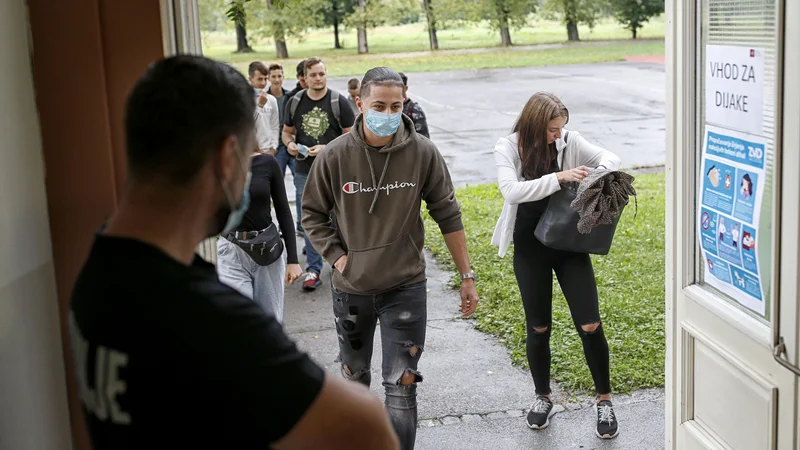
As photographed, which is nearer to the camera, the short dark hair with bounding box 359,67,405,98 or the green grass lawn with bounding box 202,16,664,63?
the short dark hair with bounding box 359,67,405,98

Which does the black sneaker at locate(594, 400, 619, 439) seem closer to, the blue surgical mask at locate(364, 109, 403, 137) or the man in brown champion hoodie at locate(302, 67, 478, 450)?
the man in brown champion hoodie at locate(302, 67, 478, 450)

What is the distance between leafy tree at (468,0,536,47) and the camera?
46688 millimetres

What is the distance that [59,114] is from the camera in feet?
9.48

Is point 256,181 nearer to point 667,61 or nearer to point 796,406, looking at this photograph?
point 667,61

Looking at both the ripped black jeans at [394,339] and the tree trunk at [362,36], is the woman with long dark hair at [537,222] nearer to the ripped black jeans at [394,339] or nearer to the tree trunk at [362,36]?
the ripped black jeans at [394,339]

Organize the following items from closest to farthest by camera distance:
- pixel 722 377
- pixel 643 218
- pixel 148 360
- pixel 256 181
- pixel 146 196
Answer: pixel 148 360 → pixel 146 196 → pixel 722 377 → pixel 256 181 → pixel 643 218

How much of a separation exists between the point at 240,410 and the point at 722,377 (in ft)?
9.54

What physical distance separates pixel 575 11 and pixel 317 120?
3992 cm

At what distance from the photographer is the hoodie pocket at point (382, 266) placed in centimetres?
474

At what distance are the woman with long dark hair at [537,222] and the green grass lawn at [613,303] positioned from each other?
0.86 m

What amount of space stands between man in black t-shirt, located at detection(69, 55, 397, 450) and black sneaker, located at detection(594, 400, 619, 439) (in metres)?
4.07

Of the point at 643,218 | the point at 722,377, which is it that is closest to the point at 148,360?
the point at 722,377

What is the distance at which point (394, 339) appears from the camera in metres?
4.81

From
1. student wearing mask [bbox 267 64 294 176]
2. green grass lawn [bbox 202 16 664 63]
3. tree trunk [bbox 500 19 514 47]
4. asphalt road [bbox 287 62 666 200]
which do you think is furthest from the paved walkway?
tree trunk [bbox 500 19 514 47]
